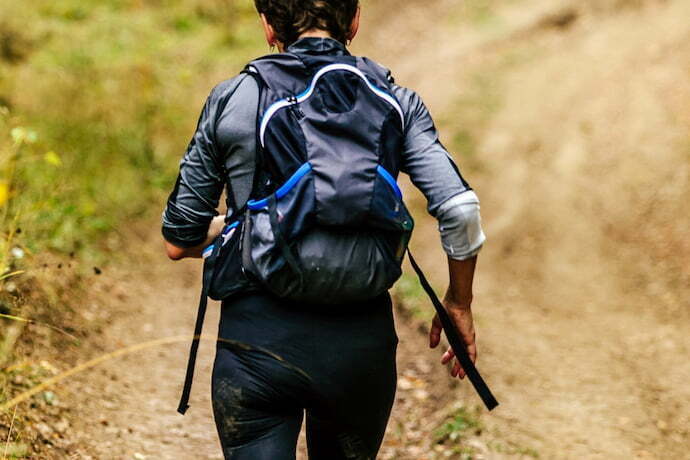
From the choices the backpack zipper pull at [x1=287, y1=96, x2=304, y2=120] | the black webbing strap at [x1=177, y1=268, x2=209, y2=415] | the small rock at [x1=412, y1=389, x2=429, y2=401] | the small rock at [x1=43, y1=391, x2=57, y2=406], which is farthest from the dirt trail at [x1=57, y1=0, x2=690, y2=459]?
the backpack zipper pull at [x1=287, y1=96, x2=304, y2=120]

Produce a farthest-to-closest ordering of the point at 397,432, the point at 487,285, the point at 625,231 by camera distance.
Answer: the point at 625,231
the point at 487,285
the point at 397,432

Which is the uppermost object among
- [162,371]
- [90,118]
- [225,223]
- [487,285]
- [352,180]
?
[352,180]

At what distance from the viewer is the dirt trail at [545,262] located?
4.38 m

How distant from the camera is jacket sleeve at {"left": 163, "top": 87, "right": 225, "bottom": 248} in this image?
188 centimetres

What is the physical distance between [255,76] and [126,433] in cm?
283

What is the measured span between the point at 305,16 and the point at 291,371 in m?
0.87

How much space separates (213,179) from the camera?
77.0 inches

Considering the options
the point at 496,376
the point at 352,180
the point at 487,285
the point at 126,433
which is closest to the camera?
the point at 352,180

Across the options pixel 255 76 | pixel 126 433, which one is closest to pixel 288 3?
pixel 255 76

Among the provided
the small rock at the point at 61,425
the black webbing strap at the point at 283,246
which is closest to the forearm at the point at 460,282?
the black webbing strap at the point at 283,246

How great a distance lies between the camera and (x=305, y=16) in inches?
75.9

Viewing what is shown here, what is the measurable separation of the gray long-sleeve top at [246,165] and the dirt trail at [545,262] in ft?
7.42

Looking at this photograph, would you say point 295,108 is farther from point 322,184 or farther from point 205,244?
point 205,244

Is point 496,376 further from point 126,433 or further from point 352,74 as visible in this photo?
point 352,74
